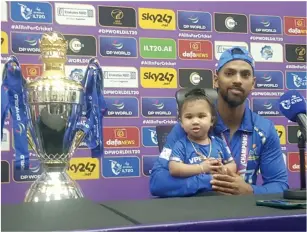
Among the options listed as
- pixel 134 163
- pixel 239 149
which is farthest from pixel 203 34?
pixel 239 149

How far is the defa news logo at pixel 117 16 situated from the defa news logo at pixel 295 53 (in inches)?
43.5

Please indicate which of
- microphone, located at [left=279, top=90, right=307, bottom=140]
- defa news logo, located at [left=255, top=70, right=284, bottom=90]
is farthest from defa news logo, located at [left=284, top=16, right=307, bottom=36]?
microphone, located at [left=279, top=90, right=307, bottom=140]

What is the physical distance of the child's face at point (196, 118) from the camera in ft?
5.74

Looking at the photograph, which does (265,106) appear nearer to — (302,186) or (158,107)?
(158,107)

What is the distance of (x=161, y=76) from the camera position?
2.91m

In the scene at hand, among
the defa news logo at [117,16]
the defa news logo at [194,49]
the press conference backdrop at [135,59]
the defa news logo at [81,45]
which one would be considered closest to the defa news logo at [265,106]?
the press conference backdrop at [135,59]

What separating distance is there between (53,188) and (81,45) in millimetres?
1624

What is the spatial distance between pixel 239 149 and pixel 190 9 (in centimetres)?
149

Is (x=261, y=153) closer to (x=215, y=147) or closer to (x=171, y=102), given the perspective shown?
(x=215, y=147)

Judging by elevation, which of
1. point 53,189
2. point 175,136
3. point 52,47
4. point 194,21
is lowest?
point 53,189

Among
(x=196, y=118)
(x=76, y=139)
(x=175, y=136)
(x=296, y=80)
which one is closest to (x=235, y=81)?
(x=196, y=118)

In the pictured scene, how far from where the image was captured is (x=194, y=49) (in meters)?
2.99

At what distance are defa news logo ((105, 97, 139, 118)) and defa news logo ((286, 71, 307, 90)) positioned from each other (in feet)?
3.59

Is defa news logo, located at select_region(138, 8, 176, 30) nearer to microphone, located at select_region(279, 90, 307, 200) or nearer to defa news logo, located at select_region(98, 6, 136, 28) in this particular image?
defa news logo, located at select_region(98, 6, 136, 28)
